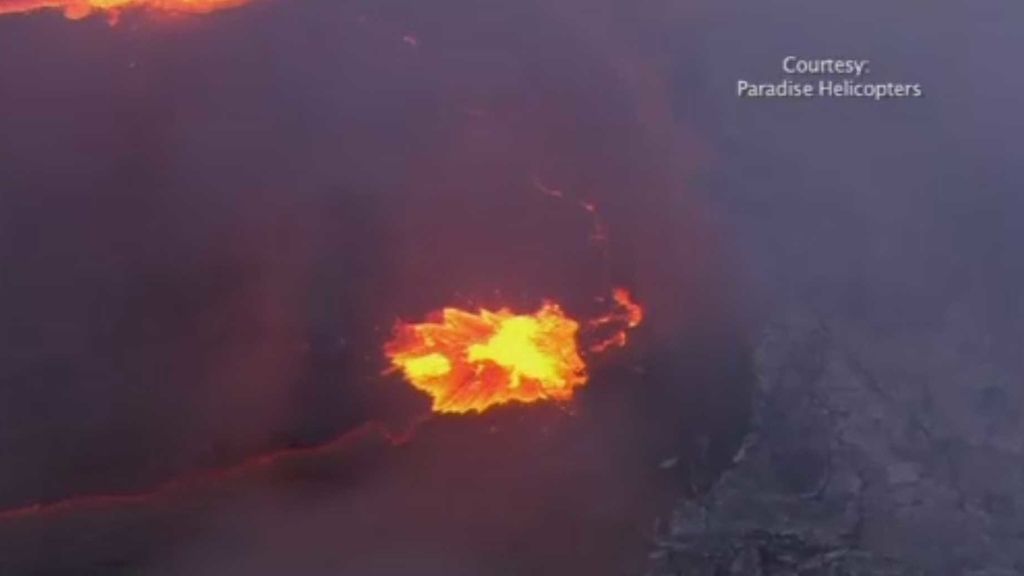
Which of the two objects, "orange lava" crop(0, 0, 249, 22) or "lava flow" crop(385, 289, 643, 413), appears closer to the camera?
"lava flow" crop(385, 289, 643, 413)

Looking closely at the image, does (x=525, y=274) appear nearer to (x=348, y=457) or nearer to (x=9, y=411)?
(x=348, y=457)

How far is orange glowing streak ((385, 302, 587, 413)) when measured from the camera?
4.20 meters

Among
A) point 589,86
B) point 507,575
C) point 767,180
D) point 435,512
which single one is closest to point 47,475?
point 435,512

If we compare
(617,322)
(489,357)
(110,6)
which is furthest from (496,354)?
(110,6)

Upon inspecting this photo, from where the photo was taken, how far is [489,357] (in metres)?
4.24

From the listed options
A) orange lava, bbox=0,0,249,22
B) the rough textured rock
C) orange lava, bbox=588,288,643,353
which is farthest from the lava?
orange lava, bbox=0,0,249,22

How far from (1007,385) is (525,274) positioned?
1674mm

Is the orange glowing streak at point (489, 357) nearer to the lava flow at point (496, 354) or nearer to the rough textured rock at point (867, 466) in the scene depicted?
the lava flow at point (496, 354)

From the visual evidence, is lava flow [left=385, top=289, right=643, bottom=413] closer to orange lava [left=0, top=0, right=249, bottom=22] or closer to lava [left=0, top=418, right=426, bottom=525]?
lava [left=0, top=418, right=426, bottom=525]

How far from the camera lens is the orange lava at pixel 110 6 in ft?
14.4

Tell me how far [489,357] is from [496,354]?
26 millimetres

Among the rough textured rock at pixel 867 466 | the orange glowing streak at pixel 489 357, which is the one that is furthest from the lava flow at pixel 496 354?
the rough textured rock at pixel 867 466

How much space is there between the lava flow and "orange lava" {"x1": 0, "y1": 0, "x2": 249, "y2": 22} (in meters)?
1.32

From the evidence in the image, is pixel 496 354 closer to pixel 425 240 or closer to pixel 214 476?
pixel 425 240
